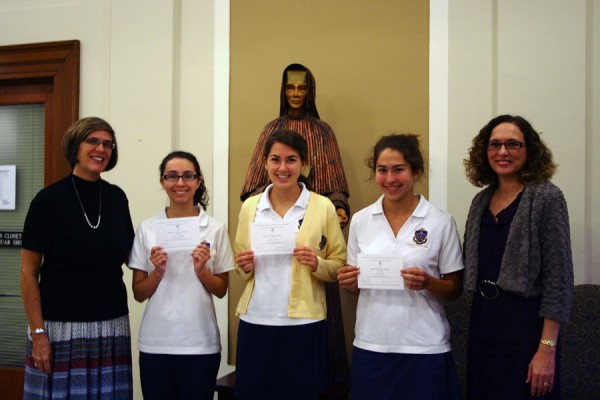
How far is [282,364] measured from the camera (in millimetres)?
2225

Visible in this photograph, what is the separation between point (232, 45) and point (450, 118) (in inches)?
63.1

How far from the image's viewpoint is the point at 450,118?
138 inches

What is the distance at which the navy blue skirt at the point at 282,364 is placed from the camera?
2.22 metres

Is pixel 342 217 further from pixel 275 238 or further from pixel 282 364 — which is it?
pixel 282 364

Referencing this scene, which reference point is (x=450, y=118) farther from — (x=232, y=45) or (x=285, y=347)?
(x=285, y=347)

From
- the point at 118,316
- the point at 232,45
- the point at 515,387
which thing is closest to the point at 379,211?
the point at 515,387

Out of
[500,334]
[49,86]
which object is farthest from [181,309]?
[49,86]

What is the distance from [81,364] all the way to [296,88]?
1.89 metres

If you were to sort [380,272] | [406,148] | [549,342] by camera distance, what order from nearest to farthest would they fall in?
[549,342], [380,272], [406,148]

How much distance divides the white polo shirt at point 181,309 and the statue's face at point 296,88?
3.65ft

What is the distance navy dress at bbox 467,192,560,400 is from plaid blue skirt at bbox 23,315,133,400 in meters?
1.51

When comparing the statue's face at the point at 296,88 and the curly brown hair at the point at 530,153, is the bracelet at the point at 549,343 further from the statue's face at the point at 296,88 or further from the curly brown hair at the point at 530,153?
the statue's face at the point at 296,88

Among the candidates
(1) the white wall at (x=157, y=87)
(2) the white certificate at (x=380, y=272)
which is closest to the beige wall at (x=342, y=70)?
(1) the white wall at (x=157, y=87)

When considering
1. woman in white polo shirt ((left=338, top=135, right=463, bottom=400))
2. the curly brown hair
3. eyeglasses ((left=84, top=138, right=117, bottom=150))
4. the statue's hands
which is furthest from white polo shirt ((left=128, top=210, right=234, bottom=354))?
the curly brown hair
